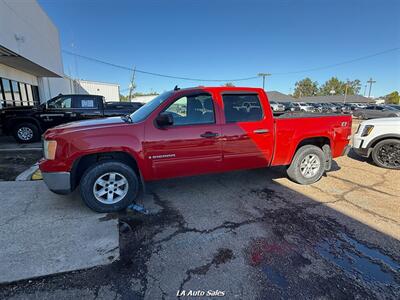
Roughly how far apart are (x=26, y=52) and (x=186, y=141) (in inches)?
472

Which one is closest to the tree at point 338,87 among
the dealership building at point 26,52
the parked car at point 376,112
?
the parked car at point 376,112

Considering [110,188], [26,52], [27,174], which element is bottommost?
[27,174]

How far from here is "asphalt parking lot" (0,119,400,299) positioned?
6.85 ft

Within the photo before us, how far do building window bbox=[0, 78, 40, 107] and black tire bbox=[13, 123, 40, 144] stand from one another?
4.92 meters

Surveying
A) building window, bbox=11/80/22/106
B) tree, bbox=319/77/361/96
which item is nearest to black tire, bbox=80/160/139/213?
building window, bbox=11/80/22/106

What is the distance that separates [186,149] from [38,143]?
796 centimetres

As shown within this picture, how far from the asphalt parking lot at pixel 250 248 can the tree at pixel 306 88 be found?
378 ft

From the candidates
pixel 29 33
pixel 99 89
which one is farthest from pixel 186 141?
pixel 99 89

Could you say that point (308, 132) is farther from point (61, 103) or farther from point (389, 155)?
point (61, 103)

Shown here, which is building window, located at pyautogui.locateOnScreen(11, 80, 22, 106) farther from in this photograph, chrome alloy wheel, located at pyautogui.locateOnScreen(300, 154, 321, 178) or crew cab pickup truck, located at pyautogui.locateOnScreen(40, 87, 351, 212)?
chrome alloy wheel, located at pyautogui.locateOnScreen(300, 154, 321, 178)

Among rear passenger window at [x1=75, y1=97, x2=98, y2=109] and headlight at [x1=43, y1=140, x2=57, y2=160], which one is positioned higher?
rear passenger window at [x1=75, y1=97, x2=98, y2=109]

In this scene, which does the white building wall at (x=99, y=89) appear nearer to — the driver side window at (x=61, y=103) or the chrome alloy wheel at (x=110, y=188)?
the driver side window at (x=61, y=103)

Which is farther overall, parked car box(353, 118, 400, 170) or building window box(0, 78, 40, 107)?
building window box(0, 78, 40, 107)

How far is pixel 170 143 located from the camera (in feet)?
11.4
